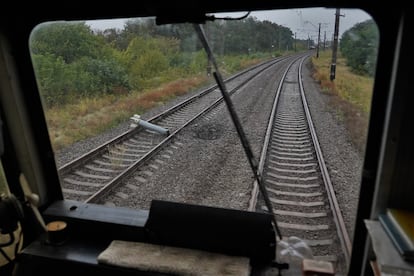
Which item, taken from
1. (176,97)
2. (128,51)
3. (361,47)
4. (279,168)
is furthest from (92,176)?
(361,47)

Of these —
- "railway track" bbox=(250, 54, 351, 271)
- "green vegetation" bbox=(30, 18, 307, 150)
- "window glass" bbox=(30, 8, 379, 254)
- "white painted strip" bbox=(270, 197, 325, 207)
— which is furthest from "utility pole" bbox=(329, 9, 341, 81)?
"white painted strip" bbox=(270, 197, 325, 207)

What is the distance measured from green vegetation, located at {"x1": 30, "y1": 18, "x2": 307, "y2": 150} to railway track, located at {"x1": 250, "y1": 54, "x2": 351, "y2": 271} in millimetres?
940

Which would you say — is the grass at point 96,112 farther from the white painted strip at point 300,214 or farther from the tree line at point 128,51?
the white painted strip at point 300,214

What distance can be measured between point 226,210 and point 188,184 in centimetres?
107

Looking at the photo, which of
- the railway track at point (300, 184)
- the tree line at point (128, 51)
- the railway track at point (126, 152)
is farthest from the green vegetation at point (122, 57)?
the railway track at point (300, 184)

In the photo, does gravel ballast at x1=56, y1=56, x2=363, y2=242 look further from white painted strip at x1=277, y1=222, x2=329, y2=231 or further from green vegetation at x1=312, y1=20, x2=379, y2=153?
green vegetation at x1=312, y1=20, x2=379, y2=153

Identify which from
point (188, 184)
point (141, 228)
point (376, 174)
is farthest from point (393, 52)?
point (188, 184)

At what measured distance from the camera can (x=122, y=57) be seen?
179 cm

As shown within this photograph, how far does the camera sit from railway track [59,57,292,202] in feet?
7.34

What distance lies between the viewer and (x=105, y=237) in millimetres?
1699

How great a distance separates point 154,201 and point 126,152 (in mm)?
1338

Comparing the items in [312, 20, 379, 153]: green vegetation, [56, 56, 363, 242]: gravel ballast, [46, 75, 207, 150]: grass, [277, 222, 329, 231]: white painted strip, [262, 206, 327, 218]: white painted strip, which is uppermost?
[312, 20, 379, 153]: green vegetation

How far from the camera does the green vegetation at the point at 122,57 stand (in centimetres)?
147

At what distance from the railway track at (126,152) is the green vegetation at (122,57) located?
1.09 ft
